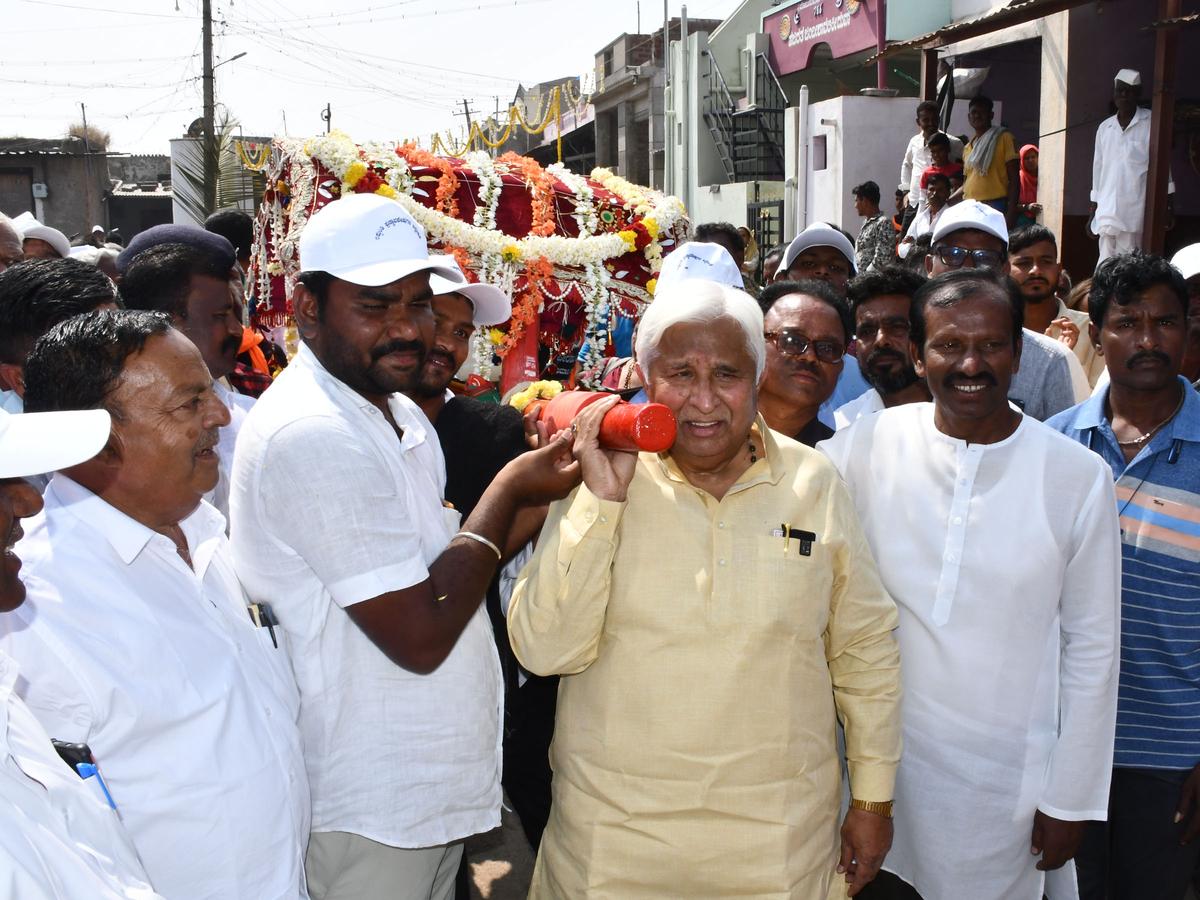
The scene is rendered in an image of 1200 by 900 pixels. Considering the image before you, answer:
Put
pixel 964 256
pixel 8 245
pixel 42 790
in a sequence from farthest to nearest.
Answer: pixel 8 245
pixel 964 256
pixel 42 790

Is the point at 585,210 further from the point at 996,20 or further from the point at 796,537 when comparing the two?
the point at 996,20

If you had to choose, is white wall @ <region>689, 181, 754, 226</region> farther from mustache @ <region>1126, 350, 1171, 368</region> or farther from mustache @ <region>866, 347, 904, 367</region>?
mustache @ <region>1126, 350, 1171, 368</region>

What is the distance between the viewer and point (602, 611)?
1.95 metres

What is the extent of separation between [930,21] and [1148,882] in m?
13.1

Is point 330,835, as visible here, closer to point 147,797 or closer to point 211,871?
point 211,871

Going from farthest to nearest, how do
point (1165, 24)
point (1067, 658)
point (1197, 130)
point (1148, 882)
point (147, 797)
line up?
point (1197, 130) → point (1165, 24) → point (1148, 882) → point (1067, 658) → point (147, 797)

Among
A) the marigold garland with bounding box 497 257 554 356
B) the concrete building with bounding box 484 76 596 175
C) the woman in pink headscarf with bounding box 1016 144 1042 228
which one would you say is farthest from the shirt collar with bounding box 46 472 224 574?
the concrete building with bounding box 484 76 596 175

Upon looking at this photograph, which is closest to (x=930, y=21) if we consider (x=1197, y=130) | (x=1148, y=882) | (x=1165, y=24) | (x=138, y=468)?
(x=1197, y=130)

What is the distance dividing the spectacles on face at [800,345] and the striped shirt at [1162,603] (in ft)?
2.78

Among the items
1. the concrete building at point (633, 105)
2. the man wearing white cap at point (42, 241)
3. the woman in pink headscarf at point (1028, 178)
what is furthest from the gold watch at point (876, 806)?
the concrete building at point (633, 105)

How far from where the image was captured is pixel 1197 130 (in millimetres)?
9680

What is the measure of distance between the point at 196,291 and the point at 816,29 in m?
16.2

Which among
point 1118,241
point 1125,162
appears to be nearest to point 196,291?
point 1125,162

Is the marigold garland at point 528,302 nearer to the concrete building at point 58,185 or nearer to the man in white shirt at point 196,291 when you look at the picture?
the man in white shirt at point 196,291
